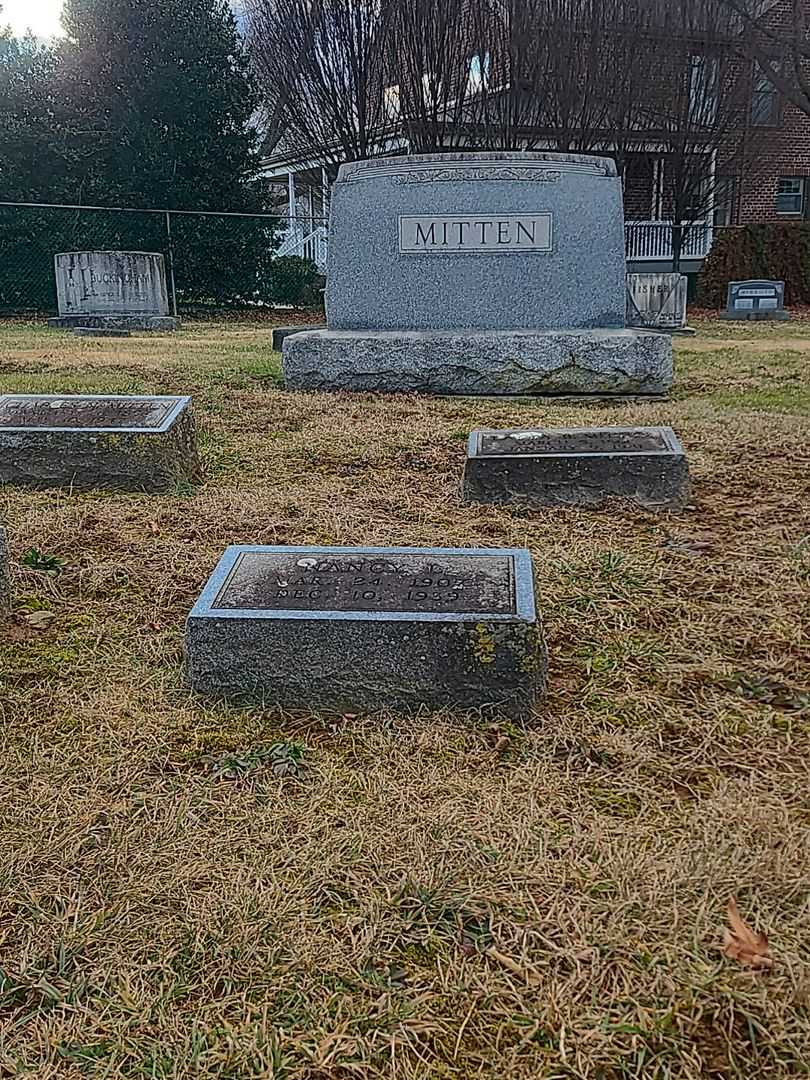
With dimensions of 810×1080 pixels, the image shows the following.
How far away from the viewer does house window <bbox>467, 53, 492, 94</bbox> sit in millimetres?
19516

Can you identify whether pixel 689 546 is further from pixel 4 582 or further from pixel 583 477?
pixel 4 582

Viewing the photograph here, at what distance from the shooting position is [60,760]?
2.37 meters

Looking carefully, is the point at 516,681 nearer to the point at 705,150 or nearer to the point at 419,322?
the point at 419,322

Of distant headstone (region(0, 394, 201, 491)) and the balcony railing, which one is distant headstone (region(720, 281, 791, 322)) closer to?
the balcony railing

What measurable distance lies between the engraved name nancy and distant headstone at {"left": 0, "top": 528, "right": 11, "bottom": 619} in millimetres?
5914

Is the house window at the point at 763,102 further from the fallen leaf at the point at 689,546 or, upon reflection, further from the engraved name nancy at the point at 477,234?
the fallen leaf at the point at 689,546

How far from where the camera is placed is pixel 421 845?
2.04 meters

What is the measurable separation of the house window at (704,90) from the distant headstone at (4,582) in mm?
21615

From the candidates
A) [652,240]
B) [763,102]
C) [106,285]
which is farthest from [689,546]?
[763,102]

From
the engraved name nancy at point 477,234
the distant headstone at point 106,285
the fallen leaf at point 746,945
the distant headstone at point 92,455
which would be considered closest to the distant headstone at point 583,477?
the distant headstone at point 92,455

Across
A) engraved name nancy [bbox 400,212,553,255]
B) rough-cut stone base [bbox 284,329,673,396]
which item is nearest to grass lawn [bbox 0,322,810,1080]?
rough-cut stone base [bbox 284,329,673,396]

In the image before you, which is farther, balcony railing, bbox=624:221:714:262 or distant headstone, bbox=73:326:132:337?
balcony railing, bbox=624:221:714:262

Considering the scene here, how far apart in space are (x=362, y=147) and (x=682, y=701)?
19886mm

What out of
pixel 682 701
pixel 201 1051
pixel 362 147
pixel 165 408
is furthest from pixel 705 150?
pixel 201 1051
